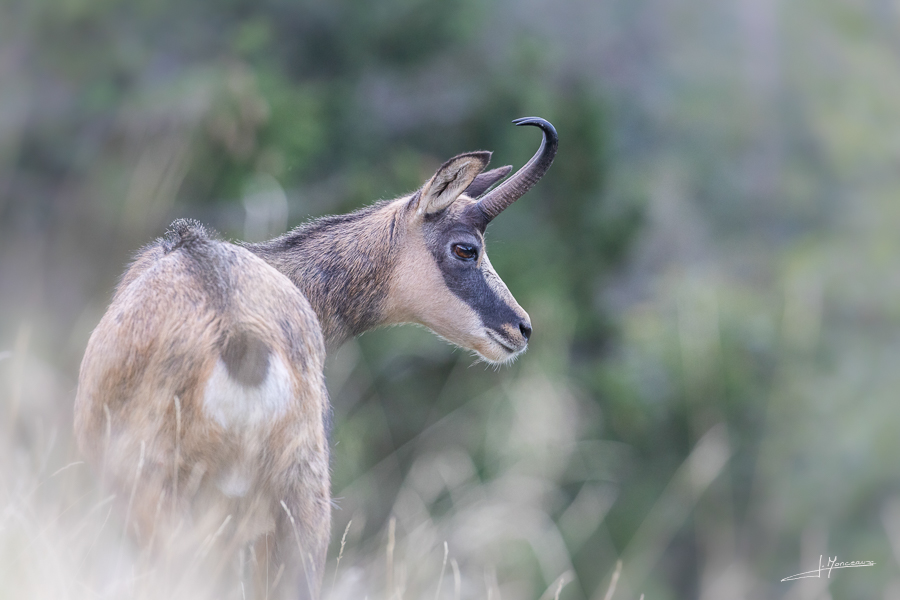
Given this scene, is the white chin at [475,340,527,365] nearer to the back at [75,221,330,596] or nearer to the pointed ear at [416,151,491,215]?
the pointed ear at [416,151,491,215]

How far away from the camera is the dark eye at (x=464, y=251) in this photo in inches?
203

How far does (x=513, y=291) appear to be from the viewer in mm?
10102

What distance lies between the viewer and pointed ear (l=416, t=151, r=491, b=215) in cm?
477

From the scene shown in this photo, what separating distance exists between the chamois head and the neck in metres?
0.09

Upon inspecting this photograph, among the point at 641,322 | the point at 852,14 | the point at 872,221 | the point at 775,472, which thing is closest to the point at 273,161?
the point at 641,322

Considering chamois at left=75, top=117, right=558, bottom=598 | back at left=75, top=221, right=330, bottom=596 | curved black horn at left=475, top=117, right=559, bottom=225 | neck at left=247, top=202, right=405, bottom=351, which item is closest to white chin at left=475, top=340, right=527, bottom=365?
neck at left=247, top=202, right=405, bottom=351

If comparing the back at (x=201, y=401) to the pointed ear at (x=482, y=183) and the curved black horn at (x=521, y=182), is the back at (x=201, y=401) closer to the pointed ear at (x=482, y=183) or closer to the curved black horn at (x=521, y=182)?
the curved black horn at (x=521, y=182)

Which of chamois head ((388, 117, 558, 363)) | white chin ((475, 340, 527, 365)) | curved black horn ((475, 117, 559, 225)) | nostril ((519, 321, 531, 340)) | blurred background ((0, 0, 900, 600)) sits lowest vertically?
blurred background ((0, 0, 900, 600))

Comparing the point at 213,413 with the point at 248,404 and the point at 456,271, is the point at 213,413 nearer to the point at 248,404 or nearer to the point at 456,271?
the point at 248,404

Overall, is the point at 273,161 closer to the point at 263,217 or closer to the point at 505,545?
the point at 263,217

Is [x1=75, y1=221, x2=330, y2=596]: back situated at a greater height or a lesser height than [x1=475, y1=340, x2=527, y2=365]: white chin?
greater

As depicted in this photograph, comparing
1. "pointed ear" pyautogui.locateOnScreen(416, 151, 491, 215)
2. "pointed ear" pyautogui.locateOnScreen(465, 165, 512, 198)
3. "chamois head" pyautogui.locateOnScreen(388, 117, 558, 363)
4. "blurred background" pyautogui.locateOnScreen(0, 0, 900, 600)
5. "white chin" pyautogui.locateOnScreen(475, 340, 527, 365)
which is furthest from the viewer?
"blurred background" pyautogui.locateOnScreen(0, 0, 900, 600)

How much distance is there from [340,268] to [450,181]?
0.76 meters

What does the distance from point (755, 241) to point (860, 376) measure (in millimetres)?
4896
